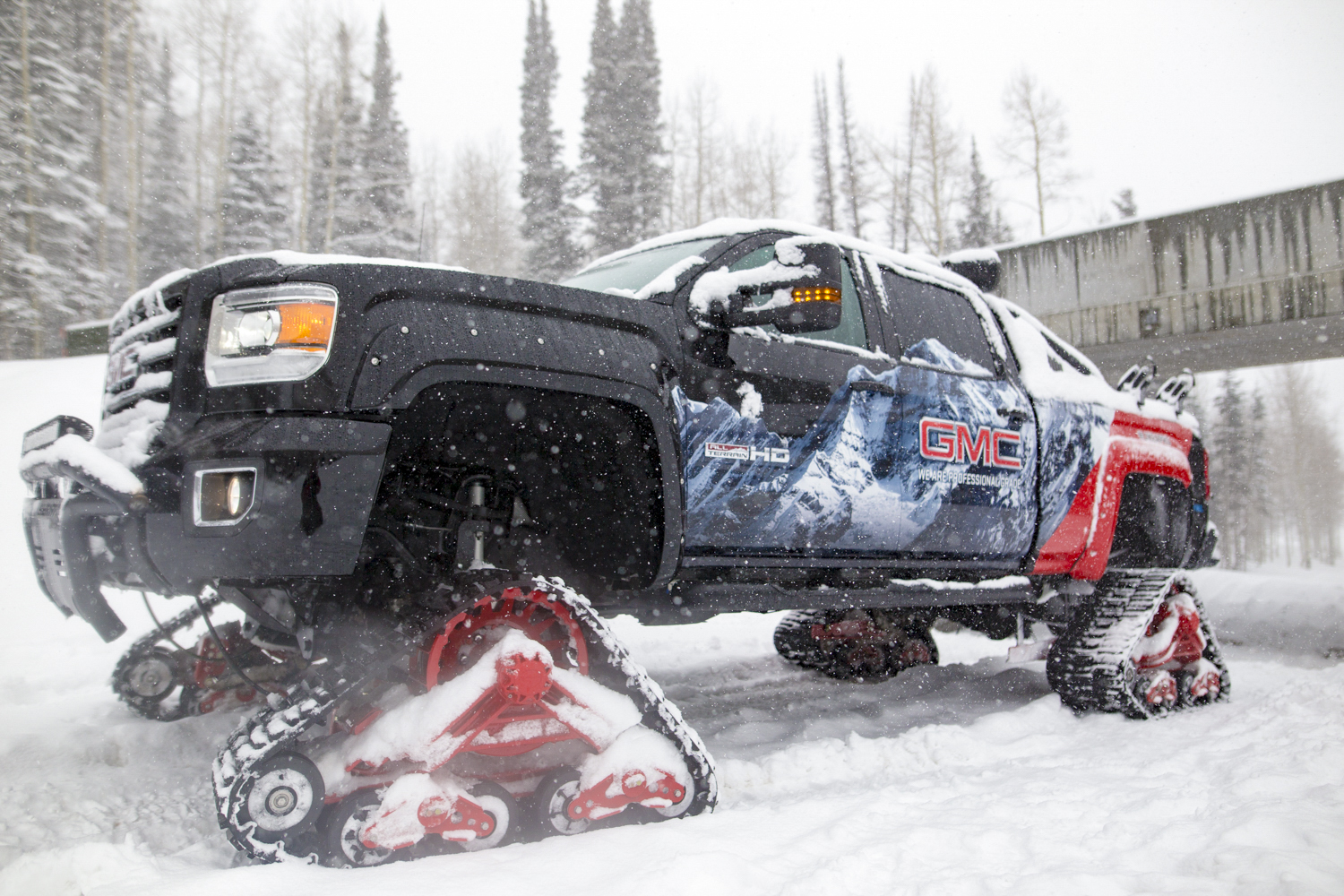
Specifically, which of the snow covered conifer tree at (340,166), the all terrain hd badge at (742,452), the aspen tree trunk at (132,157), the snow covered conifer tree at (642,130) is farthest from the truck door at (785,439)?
the aspen tree trunk at (132,157)

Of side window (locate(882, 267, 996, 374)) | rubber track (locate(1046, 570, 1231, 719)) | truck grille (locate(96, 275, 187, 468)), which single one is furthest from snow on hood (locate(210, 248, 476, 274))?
rubber track (locate(1046, 570, 1231, 719))

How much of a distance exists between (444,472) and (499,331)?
608 millimetres

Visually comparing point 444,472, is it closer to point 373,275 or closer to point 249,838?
point 373,275

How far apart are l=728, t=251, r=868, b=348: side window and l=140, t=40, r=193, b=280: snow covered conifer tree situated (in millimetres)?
28700

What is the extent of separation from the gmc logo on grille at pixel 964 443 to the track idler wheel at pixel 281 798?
2476 millimetres

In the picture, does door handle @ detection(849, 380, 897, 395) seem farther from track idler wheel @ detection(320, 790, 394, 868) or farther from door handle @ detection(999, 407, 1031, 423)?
track idler wheel @ detection(320, 790, 394, 868)

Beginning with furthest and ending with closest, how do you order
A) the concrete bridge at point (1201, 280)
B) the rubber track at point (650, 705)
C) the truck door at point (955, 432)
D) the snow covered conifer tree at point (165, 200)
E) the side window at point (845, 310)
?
the snow covered conifer tree at point (165, 200), the concrete bridge at point (1201, 280), the truck door at point (955, 432), the side window at point (845, 310), the rubber track at point (650, 705)

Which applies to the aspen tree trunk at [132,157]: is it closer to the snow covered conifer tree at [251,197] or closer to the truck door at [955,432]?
the snow covered conifer tree at [251,197]

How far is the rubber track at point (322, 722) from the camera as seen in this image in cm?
204

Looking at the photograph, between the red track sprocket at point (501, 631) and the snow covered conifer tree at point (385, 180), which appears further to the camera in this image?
the snow covered conifer tree at point (385, 180)

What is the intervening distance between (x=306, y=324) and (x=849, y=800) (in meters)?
2.19

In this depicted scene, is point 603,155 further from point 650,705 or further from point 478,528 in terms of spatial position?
point 650,705

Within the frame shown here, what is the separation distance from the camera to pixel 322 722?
2225 mm

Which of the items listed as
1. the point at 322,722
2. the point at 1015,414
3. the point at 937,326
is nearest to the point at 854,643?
the point at 1015,414
